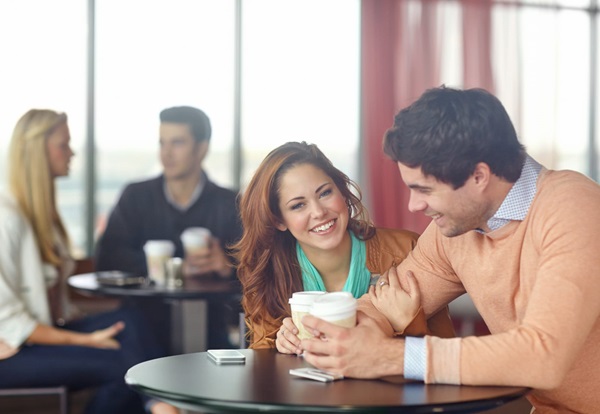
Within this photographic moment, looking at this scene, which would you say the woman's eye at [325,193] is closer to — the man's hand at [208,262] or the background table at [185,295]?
the background table at [185,295]

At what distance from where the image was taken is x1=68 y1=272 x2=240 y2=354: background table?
353 cm

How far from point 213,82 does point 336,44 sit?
0.99 metres

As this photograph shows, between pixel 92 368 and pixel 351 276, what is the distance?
1535 mm

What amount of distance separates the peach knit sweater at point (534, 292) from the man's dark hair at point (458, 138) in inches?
4.1

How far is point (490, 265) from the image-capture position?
196cm

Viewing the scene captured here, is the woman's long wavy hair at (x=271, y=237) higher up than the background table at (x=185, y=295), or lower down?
higher up

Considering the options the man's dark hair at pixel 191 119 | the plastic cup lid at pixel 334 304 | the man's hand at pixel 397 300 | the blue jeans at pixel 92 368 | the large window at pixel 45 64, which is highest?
the large window at pixel 45 64

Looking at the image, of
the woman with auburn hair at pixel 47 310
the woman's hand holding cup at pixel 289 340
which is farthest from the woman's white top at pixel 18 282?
the woman's hand holding cup at pixel 289 340

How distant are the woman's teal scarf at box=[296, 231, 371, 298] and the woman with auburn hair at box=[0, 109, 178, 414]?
137 centimetres

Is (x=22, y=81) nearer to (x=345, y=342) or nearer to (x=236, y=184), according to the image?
(x=236, y=184)

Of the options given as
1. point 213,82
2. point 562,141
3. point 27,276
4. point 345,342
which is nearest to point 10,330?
point 27,276

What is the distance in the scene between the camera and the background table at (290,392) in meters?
1.50

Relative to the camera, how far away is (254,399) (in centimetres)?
154

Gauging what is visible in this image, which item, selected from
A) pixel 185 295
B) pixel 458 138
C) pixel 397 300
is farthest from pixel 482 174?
pixel 185 295
